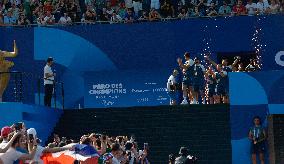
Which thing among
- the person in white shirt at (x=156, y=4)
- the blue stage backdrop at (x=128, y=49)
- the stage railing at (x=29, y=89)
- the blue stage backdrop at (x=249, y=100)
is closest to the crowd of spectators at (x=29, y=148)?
the blue stage backdrop at (x=249, y=100)

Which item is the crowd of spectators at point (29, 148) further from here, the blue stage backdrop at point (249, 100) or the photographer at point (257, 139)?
the blue stage backdrop at point (249, 100)

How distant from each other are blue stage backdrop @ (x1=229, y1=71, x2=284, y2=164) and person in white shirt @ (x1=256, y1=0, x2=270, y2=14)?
4987 mm

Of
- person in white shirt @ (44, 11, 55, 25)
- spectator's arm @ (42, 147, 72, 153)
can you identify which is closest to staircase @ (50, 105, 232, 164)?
person in white shirt @ (44, 11, 55, 25)

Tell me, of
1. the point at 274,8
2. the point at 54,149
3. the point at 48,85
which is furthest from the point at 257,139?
the point at 54,149

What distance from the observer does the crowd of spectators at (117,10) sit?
113 feet

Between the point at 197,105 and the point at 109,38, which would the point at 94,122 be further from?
the point at 109,38

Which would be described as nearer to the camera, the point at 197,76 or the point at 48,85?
the point at 197,76

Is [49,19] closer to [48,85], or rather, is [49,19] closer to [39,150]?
[48,85]

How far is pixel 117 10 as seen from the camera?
3581 centimetres

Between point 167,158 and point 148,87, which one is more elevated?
point 148,87

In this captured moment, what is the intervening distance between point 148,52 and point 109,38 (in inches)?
58.1

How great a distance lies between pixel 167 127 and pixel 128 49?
21.6ft

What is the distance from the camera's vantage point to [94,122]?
30.5 meters

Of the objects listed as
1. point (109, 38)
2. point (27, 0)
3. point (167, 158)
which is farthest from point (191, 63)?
point (27, 0)
